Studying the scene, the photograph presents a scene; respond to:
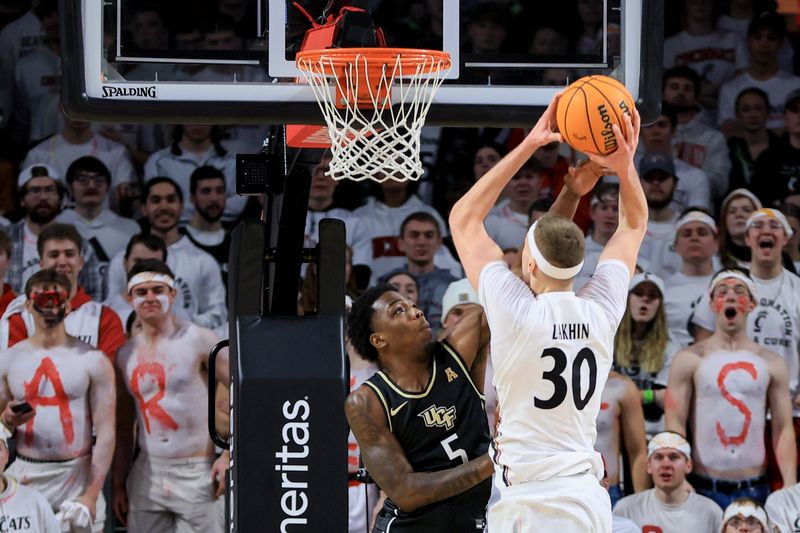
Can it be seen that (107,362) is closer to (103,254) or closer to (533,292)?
(103,254)

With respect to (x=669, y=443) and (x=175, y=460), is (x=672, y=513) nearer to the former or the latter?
(x=669, y=443)

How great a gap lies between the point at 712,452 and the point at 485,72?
3.60 metres

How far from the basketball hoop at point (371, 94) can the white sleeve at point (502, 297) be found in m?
0.63

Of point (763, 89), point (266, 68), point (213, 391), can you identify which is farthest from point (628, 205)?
point (763, 89)

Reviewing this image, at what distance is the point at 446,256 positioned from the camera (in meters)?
8.95

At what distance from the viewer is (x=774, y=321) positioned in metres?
8.42

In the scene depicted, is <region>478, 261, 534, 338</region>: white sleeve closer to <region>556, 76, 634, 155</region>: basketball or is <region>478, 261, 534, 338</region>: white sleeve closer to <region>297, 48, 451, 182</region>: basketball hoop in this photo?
<region>556, 76, 634, 155</region>: basketball

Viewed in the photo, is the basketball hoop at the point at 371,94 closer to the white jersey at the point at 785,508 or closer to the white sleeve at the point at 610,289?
the white sleeve at the point at 610,289

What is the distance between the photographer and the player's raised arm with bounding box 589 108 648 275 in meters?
4.56

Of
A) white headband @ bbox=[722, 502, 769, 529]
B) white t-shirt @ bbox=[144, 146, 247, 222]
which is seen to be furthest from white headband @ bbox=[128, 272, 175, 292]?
white headband @ bbox=[722, 502, 769, 529]

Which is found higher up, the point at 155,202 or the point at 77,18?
the point at 77,18

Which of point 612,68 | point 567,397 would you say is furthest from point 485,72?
point 567,397

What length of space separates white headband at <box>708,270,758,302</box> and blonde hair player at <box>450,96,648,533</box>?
375 cm

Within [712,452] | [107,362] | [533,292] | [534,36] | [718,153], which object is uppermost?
[534,36]
